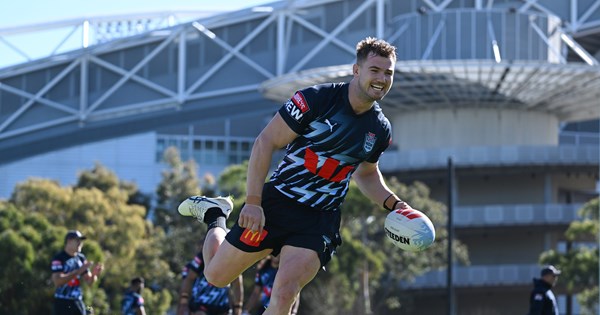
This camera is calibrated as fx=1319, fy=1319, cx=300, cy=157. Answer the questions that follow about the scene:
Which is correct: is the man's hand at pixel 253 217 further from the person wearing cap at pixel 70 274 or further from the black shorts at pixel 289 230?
the person wearing cap at pixel 70 274

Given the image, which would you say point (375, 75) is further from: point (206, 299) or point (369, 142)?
point (206, 299)

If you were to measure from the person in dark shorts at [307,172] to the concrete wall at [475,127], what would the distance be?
66799mm

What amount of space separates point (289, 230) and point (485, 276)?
6367 cm

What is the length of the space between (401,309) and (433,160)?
9.33 m

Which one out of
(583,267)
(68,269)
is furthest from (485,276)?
(68,269)

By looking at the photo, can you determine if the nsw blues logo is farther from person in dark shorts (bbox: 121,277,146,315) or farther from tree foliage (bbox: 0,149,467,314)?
tree foliage (bbox: 0,149,467,314)

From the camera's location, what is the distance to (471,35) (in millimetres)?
70000

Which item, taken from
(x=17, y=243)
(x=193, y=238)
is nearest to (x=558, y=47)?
(x=193, y=238)

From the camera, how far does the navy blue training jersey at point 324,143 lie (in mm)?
9523

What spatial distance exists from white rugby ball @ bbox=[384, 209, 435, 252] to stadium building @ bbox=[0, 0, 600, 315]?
199 feet

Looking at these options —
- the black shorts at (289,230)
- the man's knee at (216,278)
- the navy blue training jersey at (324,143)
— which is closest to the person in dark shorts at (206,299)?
the man's knee at (216,278)

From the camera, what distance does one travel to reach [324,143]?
9625 millimetres

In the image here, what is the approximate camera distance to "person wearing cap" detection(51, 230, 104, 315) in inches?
679

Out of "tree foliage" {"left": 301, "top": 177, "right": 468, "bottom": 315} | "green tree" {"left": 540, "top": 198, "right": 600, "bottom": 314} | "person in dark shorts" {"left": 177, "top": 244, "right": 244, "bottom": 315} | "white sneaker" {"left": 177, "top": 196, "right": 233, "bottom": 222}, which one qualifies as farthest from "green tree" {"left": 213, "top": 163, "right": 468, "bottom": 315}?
"white sneaker" {"left": 177, "top": 196, "right": 233, "bottom": 222}
